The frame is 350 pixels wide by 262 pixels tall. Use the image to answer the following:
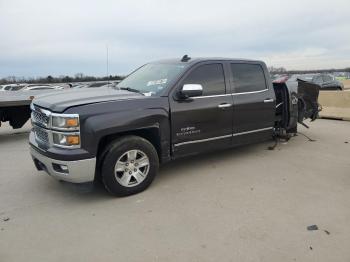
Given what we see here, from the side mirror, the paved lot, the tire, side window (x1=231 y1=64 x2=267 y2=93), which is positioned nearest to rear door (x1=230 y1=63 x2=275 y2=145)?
side window (x1=231 y1=64 x2=267 y2=93)

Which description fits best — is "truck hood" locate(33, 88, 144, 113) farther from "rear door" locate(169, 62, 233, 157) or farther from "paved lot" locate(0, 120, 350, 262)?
"paved lot" locate(0, 120, 350, 262)

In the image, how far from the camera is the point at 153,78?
18.1ft

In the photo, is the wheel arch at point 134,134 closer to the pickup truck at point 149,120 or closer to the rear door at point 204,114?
the pickup truck at point 149,120

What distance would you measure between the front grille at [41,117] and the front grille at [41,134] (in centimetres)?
9

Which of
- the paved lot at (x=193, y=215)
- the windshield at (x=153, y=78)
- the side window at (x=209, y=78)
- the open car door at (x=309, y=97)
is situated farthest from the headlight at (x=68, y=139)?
the open car door at (x=309, y=97)

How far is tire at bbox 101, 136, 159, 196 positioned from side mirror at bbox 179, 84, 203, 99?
0.89 meters

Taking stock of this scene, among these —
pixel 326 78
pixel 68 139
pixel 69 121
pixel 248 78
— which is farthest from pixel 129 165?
pixel 326 78

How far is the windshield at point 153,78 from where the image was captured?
517cm

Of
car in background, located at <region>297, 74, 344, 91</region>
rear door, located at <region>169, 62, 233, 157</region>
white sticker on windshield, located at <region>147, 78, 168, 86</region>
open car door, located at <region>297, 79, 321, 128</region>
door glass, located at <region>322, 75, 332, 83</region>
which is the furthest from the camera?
door glass, located at <region>322, 75, 332, 83</region>

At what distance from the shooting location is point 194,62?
542cm

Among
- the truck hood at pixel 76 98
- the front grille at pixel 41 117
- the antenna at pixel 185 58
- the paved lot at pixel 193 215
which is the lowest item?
the paved lot at pixel 193 215

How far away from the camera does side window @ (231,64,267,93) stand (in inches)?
233

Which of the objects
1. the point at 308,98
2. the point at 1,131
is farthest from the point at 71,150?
the point at 1,131

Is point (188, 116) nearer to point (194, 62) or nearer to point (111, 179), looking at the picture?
point (194, 62)
